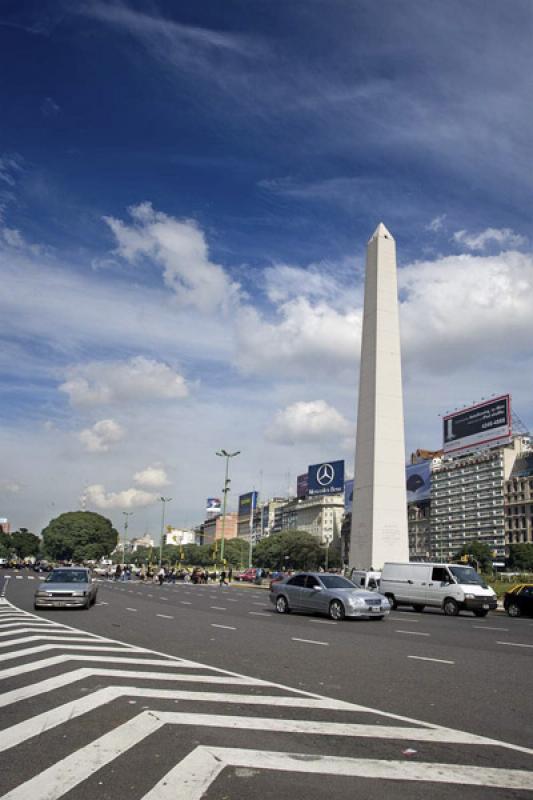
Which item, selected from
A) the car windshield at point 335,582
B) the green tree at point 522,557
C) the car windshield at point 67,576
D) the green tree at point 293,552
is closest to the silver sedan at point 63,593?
the car windshield at point 67,576

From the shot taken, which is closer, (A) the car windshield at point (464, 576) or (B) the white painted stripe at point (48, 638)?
(B) the white painted stripe at point (48, 638)

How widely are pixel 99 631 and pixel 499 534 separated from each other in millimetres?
123905

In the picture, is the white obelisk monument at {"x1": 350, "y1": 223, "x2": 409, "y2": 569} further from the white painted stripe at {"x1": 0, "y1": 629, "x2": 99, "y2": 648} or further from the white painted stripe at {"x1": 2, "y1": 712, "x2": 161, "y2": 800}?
the white painted stripe at {"x1": 2, "y1": 712, "x2": 161, "y2": 800}

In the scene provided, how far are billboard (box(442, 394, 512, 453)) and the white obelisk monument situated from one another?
58133 mm

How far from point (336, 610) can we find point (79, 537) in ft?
411

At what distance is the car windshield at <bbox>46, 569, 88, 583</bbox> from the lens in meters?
23.6

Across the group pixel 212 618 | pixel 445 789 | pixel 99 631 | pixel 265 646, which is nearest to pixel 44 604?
pixel 212 618

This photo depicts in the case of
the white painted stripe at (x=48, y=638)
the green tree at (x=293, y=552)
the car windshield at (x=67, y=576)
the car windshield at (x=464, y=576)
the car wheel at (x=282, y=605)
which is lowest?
the white painted stripe at (x=48, y=638)

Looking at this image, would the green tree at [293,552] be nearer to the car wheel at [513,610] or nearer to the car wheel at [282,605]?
the car wheel at [513,610]

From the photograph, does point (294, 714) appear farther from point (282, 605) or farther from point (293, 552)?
point (293, 552)

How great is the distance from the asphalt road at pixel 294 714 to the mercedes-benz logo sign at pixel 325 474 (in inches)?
4843

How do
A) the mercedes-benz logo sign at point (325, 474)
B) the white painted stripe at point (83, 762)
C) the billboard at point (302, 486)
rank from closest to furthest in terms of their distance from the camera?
the white painted stripe at point (83, 762) → the mercedes-benz logo sign at point (325, 474) → the billboard at point (302, 486)

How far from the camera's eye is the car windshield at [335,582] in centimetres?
2186

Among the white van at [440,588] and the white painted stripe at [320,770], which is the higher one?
the white van at [440,588]
